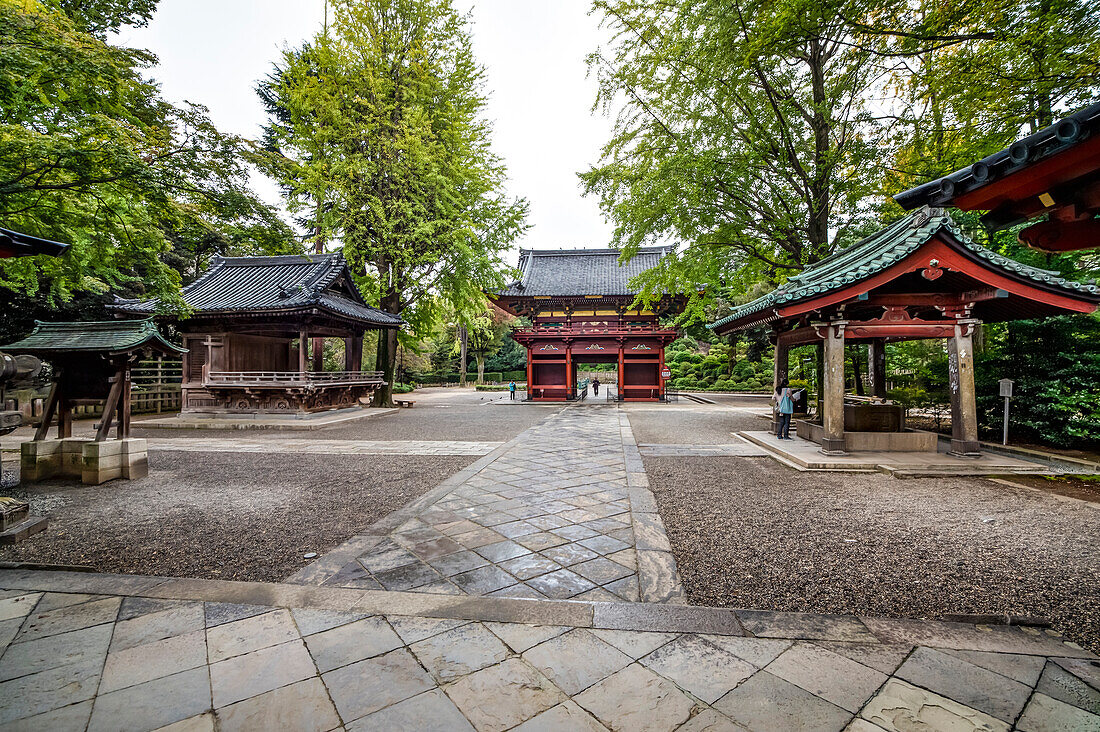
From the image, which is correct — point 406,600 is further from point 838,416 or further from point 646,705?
point 838,416

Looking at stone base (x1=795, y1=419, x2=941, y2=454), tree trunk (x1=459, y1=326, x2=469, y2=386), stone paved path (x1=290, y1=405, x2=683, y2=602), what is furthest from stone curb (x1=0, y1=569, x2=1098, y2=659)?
tree trunk (x1=459, y1=326, x2=469, y2=386)

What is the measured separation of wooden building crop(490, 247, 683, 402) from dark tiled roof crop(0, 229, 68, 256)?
16015mm

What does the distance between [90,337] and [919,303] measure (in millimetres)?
11869

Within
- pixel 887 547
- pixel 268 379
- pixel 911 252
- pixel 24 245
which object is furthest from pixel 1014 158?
pixel 268 379

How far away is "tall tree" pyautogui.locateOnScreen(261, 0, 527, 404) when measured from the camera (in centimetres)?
1561

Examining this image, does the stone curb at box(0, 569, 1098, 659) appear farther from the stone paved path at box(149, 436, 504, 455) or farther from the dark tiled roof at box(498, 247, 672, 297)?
the dark tiled roof at box(498, 247, 672, 297)

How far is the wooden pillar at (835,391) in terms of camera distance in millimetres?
7090

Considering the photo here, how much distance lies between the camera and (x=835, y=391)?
7125mm

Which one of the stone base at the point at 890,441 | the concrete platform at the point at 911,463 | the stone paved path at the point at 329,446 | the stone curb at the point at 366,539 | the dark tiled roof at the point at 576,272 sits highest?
the dark tiled roof at the point at 576,272

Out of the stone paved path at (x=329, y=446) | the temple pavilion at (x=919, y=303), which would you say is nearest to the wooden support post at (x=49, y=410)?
the stone paved path at (x=329, y=446)

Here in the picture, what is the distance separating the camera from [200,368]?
14898mm

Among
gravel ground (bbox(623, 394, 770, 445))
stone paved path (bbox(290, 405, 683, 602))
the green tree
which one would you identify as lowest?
stone paved path (bbox(290, 405, 683, 602))

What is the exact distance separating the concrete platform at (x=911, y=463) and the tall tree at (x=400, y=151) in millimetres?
12776

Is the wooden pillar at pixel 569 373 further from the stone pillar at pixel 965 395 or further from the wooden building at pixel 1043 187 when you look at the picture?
the wooden building at pixel 1043 187
